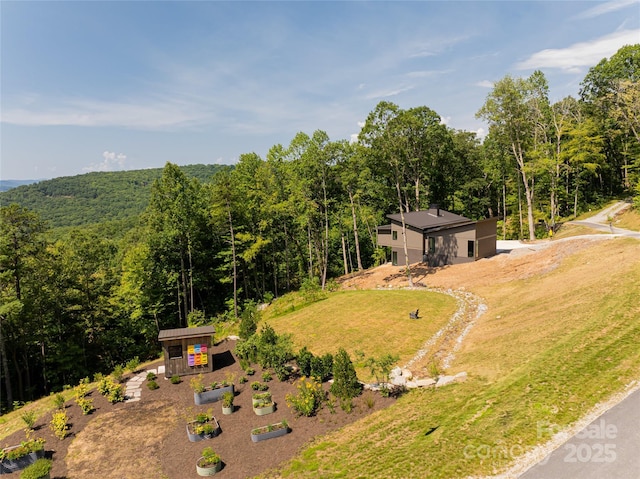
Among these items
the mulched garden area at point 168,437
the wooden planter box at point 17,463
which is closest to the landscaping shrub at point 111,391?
the mulched garden area at point 168,437

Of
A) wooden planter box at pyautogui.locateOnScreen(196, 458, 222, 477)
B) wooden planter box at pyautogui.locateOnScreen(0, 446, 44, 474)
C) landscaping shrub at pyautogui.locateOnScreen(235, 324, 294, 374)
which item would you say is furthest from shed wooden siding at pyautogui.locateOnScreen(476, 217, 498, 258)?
wooden planter box at pyautogui.locateOnScreen(0, 446, 44, 474)

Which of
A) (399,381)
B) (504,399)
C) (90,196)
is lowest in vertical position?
(399,381)

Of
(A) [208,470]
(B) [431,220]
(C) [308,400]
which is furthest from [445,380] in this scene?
(B) [431,220]

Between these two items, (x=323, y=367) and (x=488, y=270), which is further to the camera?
(x=488, y=270)

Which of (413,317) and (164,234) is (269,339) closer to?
(413,317)

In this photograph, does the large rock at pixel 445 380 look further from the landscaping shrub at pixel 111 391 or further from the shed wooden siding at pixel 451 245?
the shed wooden siding at pixel 451 245

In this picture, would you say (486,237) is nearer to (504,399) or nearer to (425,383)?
(425,383)
